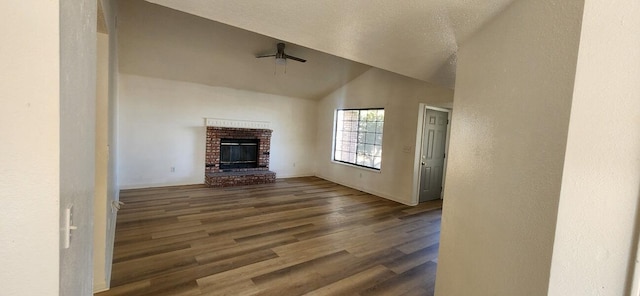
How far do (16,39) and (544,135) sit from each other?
1.58 metres

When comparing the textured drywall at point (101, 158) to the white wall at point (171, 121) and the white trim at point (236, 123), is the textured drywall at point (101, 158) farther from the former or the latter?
the white trim at point (236, 123)

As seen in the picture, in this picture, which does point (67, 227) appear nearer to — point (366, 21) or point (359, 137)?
point (366, 21)

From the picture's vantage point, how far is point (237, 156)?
21.4 ft

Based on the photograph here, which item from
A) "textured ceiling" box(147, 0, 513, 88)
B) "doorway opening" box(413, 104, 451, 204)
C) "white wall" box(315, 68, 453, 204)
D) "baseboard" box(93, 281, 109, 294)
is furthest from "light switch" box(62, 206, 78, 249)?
"doorway opening" box(413, 104, 451, 204)

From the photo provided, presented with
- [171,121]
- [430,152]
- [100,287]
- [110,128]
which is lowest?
[100,287]

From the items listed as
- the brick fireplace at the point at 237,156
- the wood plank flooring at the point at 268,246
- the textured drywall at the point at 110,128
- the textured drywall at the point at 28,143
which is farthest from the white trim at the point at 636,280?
the brick fireplace at the point at 237,156

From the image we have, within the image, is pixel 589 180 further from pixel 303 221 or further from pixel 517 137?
pixel 303 221

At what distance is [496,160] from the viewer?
1341 millimetres

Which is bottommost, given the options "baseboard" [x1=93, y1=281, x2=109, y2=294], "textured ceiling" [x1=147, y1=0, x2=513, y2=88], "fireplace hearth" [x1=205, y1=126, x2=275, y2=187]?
"baseboard" [x1=93, y1=281, x2=109, y2=294]

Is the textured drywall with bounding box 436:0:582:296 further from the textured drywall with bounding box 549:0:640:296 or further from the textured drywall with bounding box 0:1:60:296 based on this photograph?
the textured drywall with bounding box 0:1:60:296

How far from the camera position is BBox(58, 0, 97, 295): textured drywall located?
67cm

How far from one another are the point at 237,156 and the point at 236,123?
0.81 m

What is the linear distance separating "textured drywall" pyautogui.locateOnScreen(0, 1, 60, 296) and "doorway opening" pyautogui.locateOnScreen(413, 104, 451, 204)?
515 cm

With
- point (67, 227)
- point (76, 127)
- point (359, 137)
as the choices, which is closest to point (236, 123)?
point (359, 137)
